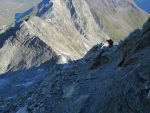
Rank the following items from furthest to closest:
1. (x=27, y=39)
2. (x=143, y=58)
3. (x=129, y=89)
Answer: (x=27, y=39)
(x=143, y=58)
(x=129, y=89)

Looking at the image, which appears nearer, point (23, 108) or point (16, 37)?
point (23, 108)

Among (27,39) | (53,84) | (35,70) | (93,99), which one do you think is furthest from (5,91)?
(93,99)

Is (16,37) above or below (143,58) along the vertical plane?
above

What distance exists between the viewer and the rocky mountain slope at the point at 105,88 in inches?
1001

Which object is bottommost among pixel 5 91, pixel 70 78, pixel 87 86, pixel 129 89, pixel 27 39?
pixel 129 89

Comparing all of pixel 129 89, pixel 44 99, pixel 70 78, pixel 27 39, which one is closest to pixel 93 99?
pixel 129 89

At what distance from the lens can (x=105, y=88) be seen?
2891cm

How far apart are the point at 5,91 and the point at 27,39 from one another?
58.4 meters

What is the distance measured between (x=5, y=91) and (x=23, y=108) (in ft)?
293

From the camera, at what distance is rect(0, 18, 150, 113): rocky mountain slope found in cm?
2542

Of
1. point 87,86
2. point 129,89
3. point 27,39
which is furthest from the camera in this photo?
point 27,39

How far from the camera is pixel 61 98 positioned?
32156 millimetres

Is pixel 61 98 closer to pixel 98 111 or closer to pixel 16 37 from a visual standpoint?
pixel 98 111

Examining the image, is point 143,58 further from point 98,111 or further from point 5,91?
point 5,91
